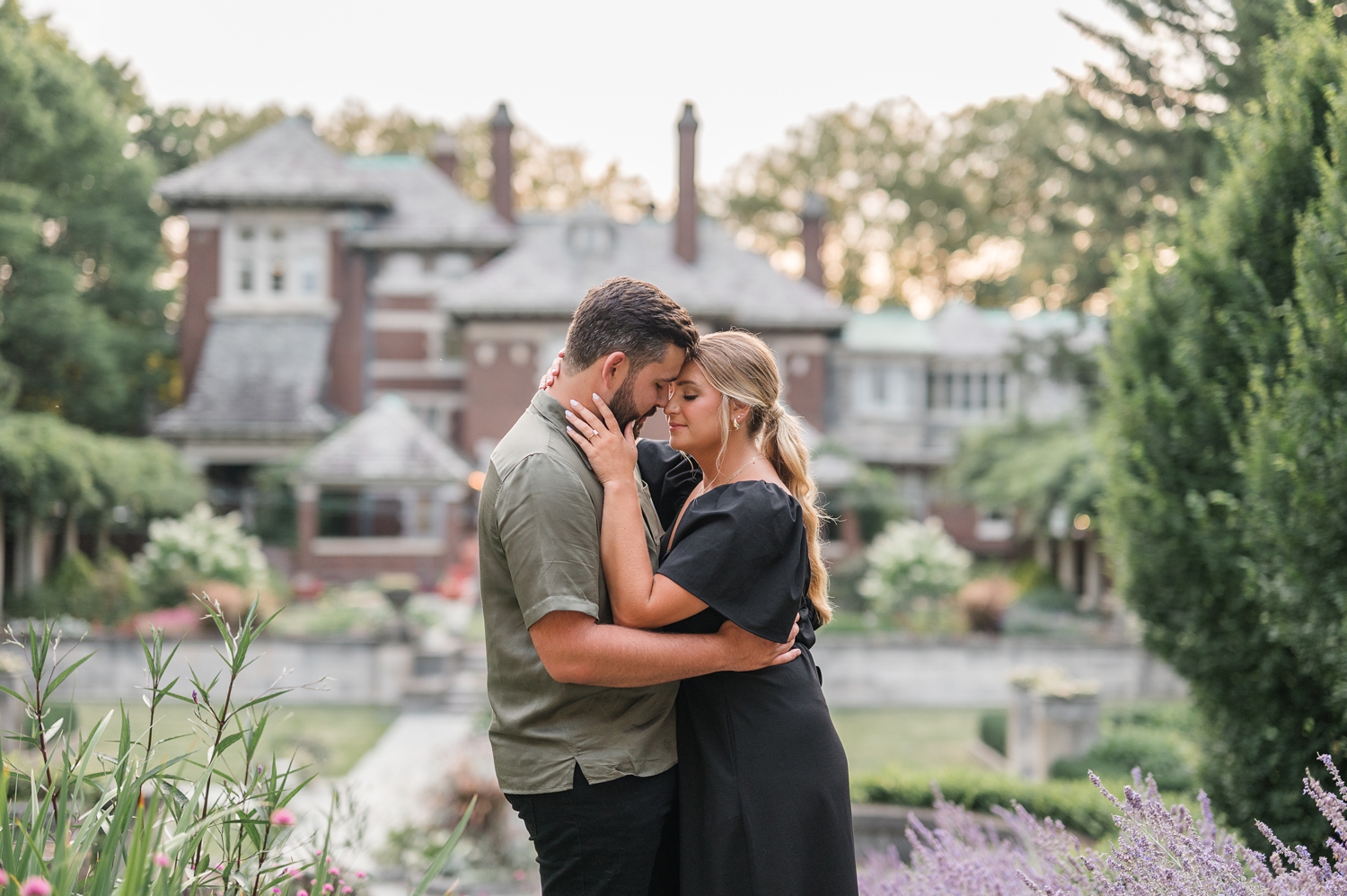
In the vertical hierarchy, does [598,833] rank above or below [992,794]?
above

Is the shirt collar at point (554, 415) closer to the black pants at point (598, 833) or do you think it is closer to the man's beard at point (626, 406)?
the man's beard at point (626, 406)

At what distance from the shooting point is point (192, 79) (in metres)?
13.6

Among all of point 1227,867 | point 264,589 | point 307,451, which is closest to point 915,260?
point 307,451

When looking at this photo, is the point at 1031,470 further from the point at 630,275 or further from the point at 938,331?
the point at 630,275

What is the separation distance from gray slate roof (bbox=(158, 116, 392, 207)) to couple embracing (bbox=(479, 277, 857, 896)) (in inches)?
1013

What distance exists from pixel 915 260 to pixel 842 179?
4.44m

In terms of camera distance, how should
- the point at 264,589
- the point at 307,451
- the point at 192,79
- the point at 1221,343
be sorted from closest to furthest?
the point at 1221,343 → the point at 192,79 → the point at 264,589 → the point at 307,451

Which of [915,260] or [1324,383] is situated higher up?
[915,260]

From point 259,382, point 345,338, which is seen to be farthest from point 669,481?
point 345,338

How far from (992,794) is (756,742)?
5653mm

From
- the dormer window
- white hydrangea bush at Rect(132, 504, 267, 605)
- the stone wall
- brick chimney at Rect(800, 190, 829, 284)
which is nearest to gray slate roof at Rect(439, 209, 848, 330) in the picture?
brick chimney at Rect(800, 190, 829, 284)

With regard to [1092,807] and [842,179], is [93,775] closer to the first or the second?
[1092,807]

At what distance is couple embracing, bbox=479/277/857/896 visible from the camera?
2676mm

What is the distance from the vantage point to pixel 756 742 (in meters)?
2.89
